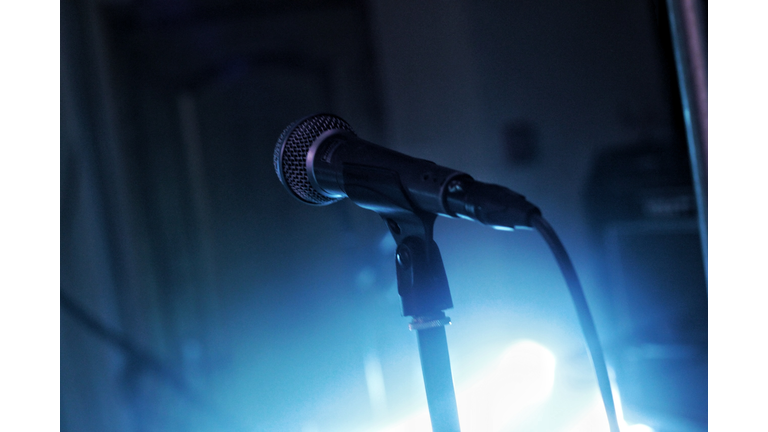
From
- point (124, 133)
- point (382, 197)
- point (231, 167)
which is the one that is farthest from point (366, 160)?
point (124, 133)

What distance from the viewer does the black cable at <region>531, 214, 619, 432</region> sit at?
1.43ft

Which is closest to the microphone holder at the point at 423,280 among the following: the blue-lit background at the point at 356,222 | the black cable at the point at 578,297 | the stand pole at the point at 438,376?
the stand pole at the point at 438,376

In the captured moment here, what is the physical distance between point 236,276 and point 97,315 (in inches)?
10.1

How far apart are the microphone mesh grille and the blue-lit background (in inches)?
13.5

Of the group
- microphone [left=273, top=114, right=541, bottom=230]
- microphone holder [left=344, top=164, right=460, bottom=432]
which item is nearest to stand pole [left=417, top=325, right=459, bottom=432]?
microphone holder [left=344, top=164, right=460, bottom=432]

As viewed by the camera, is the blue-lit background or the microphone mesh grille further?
the blue-lit background

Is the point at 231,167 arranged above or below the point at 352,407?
above

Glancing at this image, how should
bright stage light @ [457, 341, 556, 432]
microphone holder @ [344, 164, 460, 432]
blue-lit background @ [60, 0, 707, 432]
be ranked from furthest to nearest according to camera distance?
bright stage light @ [457, 341, 556, 432] → blue-lit background @ [60, 0, 707, 432] → microphone holder @ [344, 164, 460, 432]

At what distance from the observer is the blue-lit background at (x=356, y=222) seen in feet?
3.07

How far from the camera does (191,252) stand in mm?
989

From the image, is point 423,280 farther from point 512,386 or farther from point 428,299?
point 512,386

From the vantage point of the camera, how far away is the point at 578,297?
0.45 m

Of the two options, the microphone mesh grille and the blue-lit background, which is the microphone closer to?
the microphone mesh grille

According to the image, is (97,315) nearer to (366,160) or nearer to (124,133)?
(124,133)
